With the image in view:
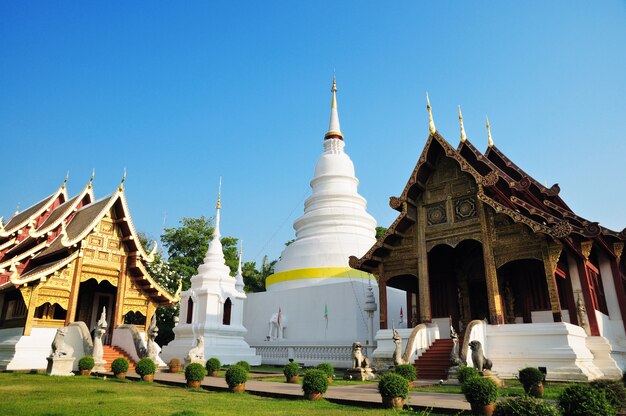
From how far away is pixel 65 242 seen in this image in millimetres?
14805

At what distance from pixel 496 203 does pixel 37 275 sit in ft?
46.1

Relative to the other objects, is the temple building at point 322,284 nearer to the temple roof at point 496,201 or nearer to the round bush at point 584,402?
the temple roof at point 496,201

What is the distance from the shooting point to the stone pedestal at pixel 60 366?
12.3 m

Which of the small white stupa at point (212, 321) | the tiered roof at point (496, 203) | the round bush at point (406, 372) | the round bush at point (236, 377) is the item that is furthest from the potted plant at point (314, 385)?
the small white stupa at point (212, 321)

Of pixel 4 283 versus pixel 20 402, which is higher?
pixel 4 283

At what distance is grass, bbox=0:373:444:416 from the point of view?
6367mm

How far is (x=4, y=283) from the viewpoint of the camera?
15484mm

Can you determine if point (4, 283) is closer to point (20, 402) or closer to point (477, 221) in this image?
point (20, 402)

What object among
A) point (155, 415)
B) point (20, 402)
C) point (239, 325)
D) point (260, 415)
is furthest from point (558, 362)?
point (239, 325)

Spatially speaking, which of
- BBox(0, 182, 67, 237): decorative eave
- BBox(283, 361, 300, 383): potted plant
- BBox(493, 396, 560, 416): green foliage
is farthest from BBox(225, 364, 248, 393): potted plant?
BBox(0, 182, 67, 237): decorative eave

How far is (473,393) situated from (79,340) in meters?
12.6

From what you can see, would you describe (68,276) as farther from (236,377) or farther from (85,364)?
(236,377)

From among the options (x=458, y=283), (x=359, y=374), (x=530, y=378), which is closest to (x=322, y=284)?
(x=458, y=283)

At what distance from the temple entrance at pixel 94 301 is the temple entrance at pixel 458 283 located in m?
12.3
